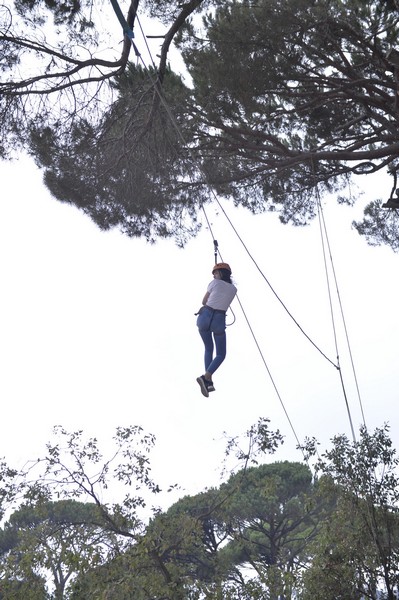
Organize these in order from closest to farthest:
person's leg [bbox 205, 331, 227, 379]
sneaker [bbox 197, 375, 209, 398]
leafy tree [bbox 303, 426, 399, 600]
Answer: sneaker [bbox 197, 375, 209, 398] < person's leg [bbox 205, 331, 227, 379] < leafy tree [bbox 303, 426, 399, 600]

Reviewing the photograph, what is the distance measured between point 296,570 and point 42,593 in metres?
2.87

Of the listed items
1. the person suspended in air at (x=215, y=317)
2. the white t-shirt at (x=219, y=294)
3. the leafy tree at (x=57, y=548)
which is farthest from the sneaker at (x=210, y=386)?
the leafy tree at (x=57, y=548)

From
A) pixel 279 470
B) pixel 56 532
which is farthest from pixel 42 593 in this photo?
pixel 279 470

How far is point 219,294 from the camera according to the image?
735 cm

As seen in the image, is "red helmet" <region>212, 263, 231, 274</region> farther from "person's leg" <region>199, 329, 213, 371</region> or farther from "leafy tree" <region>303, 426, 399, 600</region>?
"leafy tree" <region>303, 426, 399, 600</region>

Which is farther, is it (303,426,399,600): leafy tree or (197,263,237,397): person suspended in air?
(303,426,399,600): leafy tree

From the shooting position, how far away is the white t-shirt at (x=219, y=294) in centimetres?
734

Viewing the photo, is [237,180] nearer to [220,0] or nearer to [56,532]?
[220,0]

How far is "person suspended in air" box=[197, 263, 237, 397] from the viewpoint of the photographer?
7.34m

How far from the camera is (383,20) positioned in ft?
32.8

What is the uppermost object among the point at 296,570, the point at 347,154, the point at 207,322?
the point at 347,154

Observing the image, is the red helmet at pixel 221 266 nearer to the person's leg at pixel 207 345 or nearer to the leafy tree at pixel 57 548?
the person's leg at pixel 207 345

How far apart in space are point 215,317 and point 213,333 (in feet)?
0.52

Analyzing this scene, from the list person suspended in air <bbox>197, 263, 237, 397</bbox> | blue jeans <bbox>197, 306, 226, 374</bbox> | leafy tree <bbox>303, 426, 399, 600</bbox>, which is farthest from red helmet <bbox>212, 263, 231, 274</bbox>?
leafy tree <bbox>303, 426, 399, 600</bbox>
